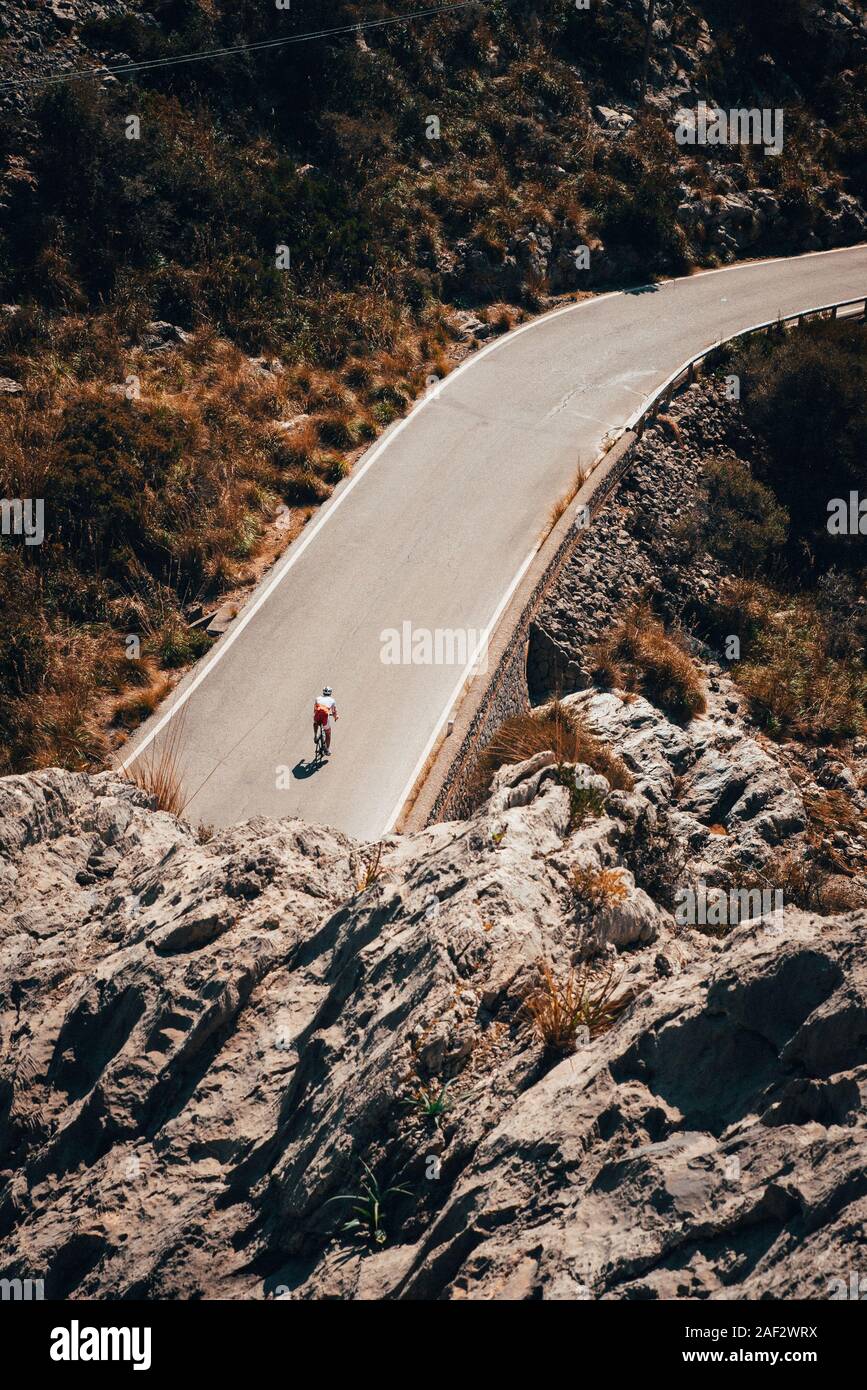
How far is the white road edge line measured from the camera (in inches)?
621

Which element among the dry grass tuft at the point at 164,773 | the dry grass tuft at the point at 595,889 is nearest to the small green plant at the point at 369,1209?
the dry grass tuft at the point at 595,889

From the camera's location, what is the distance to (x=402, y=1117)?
24.3 ft

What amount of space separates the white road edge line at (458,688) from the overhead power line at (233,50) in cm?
1796

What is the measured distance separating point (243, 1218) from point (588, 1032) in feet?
9.91

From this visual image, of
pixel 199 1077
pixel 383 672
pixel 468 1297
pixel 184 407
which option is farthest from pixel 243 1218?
pixel 184 407

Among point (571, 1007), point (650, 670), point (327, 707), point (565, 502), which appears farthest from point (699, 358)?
point (571, 1007)

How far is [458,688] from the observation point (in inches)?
705

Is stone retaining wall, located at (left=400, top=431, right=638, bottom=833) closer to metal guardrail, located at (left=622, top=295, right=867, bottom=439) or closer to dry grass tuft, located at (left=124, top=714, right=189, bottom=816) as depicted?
metal guardrail, located at (left=622, top=295, right=867, bottom=439)

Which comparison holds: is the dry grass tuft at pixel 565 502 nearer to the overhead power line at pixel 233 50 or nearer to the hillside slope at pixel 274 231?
the hillside slope at pixel 274 231

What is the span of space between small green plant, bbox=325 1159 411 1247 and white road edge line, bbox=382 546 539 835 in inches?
302

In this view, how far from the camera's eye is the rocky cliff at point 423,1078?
235 inches
